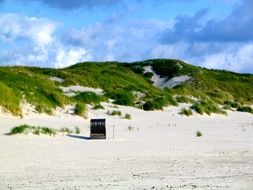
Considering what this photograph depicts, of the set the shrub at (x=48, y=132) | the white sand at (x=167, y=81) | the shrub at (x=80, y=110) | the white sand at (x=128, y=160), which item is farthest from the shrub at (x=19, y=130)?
the white sand at (x=167, y=81)

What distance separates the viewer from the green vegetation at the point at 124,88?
88.5ft

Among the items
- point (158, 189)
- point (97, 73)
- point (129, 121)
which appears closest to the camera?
point (158, 189)

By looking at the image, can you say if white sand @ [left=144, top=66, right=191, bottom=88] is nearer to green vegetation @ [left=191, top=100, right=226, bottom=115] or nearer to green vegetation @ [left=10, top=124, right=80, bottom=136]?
green vegetation @ [left=191, top=100, right=226, bottom=115]

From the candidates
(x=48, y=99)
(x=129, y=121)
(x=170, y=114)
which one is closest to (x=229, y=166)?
(x=129, y=121)

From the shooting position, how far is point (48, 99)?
90.8 feet

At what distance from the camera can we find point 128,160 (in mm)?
13367

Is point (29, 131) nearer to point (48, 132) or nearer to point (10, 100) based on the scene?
point (48, 132)

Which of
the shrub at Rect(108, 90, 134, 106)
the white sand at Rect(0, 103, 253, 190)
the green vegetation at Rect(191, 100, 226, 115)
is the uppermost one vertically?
the shrub at Rect(108, 90, 134, 106)

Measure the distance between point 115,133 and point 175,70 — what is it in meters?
42.7

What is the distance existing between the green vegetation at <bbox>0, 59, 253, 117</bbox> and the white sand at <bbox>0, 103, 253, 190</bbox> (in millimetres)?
3539

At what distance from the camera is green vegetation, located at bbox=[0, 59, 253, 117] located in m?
27.0

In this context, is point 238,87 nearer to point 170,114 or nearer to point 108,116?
point 170,114

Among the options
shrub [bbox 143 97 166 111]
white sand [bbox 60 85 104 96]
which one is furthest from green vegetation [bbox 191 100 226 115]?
white sand [bbox 60 85 104 96]

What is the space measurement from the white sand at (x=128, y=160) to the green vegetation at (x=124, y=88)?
354 centimetres
